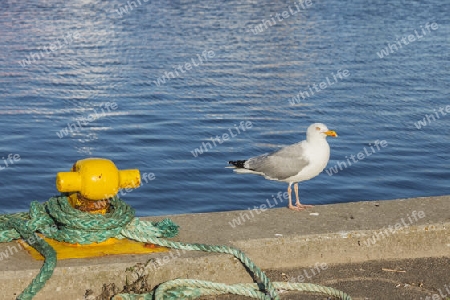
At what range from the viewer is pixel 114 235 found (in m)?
6.40

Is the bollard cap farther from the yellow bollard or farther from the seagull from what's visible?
the seagull

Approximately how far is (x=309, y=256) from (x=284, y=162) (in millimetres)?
2536

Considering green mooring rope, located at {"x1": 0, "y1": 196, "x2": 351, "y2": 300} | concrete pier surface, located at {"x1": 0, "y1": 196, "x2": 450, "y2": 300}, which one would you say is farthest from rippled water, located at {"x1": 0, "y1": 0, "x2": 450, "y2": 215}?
green mooring rope, located at {"x1": 0, "y1": 196, "x2": 351, "y2": 300}

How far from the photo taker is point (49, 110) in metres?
16.2

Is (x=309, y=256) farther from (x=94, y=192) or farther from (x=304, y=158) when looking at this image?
(x=304, y=158)

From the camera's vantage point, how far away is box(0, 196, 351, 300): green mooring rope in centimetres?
598

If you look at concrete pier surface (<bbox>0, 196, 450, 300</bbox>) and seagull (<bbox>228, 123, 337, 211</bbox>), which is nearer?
concrete pier surface (<bbox>0, 196, 450, 300</bbox>)

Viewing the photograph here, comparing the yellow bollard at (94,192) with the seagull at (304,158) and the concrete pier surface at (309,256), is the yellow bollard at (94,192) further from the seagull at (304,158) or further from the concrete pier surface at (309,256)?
the seagull at (304,158)

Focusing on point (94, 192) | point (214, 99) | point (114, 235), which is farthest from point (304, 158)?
point (214, 99)

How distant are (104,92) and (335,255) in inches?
452

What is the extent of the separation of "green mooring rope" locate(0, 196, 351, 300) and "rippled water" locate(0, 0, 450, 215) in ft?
15.8

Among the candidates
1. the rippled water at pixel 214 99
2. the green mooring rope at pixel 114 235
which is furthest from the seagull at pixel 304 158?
the green mooring rope at pixel 114 235

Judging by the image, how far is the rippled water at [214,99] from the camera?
12672 mm

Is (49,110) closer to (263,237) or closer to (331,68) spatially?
(331,68)
